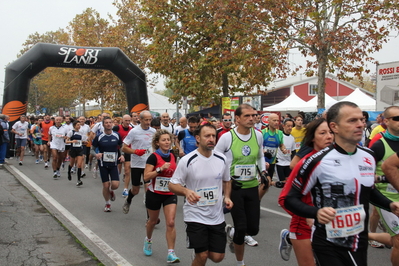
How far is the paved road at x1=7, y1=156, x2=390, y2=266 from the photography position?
582 centimetres

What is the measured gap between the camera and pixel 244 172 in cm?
544

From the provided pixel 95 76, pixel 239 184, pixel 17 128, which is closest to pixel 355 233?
pixel 239 184

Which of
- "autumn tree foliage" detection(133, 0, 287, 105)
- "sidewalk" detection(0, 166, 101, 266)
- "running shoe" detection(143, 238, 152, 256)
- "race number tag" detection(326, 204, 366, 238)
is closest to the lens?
"race number tag" detection(326, 204, 366, 238)

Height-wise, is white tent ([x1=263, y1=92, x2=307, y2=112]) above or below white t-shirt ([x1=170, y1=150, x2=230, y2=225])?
above

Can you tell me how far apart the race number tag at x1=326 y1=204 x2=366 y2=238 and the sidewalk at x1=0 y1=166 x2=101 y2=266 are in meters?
3.39

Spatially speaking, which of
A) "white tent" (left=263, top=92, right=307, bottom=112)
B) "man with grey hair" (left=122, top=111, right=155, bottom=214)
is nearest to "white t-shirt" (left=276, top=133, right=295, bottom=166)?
"man with grey hair" (left=122, top=111, right=155, bottom=214)

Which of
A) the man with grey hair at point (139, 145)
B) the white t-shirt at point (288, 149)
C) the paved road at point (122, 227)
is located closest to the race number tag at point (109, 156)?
the man with grey hair at point (139, 145)

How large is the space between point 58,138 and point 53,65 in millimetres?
6542

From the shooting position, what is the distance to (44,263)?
550cm

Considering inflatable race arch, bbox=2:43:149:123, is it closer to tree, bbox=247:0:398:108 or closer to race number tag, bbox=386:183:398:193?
tree, bbox=247:0:398:108

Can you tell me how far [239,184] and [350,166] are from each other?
2.43 m

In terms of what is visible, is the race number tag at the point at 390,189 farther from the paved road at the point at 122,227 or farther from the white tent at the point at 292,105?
the white tent at the point at 292,105

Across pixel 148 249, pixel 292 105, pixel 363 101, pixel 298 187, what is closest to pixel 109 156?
pixel 148 249

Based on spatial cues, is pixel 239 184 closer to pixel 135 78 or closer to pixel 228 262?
pixel 228 262
